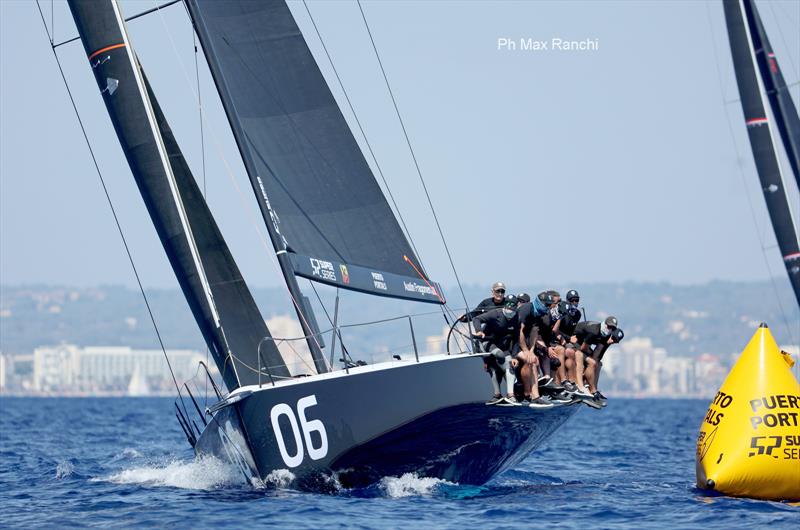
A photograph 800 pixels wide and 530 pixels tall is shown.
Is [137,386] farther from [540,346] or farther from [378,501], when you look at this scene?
[378,501]

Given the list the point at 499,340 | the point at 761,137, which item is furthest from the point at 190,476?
the point at 761,137

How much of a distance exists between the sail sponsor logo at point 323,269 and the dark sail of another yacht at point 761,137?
12.3 m

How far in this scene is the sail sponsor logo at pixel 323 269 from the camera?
12.0 metres

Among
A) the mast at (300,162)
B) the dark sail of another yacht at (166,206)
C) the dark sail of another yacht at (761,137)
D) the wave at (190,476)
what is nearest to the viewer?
the mast at (300,162)

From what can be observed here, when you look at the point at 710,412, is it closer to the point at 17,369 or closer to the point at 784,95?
the point at 784,95

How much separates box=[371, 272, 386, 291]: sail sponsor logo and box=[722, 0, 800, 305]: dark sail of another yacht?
11.8 metres

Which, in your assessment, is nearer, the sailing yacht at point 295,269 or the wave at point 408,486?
the sailing yacht at point 295,269

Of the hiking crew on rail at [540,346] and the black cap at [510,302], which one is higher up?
the black cap at [510,302]

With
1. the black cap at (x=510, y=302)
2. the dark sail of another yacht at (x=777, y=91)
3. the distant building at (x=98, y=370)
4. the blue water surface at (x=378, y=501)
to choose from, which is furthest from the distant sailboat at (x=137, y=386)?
the black cap at (x=510, y=302)

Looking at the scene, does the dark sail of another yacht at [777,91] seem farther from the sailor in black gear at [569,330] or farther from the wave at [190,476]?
the wave at [190,476]

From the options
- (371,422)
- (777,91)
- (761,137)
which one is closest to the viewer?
(371,422)

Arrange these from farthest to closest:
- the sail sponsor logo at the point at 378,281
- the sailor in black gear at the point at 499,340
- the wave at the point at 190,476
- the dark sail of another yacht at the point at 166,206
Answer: the wave at the point at 190,476 < the dark sail of another yacht at the point at 166,206 < the sail sponsor logo at the point at 378,281 < the sailor in black gear at the point at 499,340

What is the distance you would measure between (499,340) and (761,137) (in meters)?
11.8

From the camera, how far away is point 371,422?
11391 millimetres
